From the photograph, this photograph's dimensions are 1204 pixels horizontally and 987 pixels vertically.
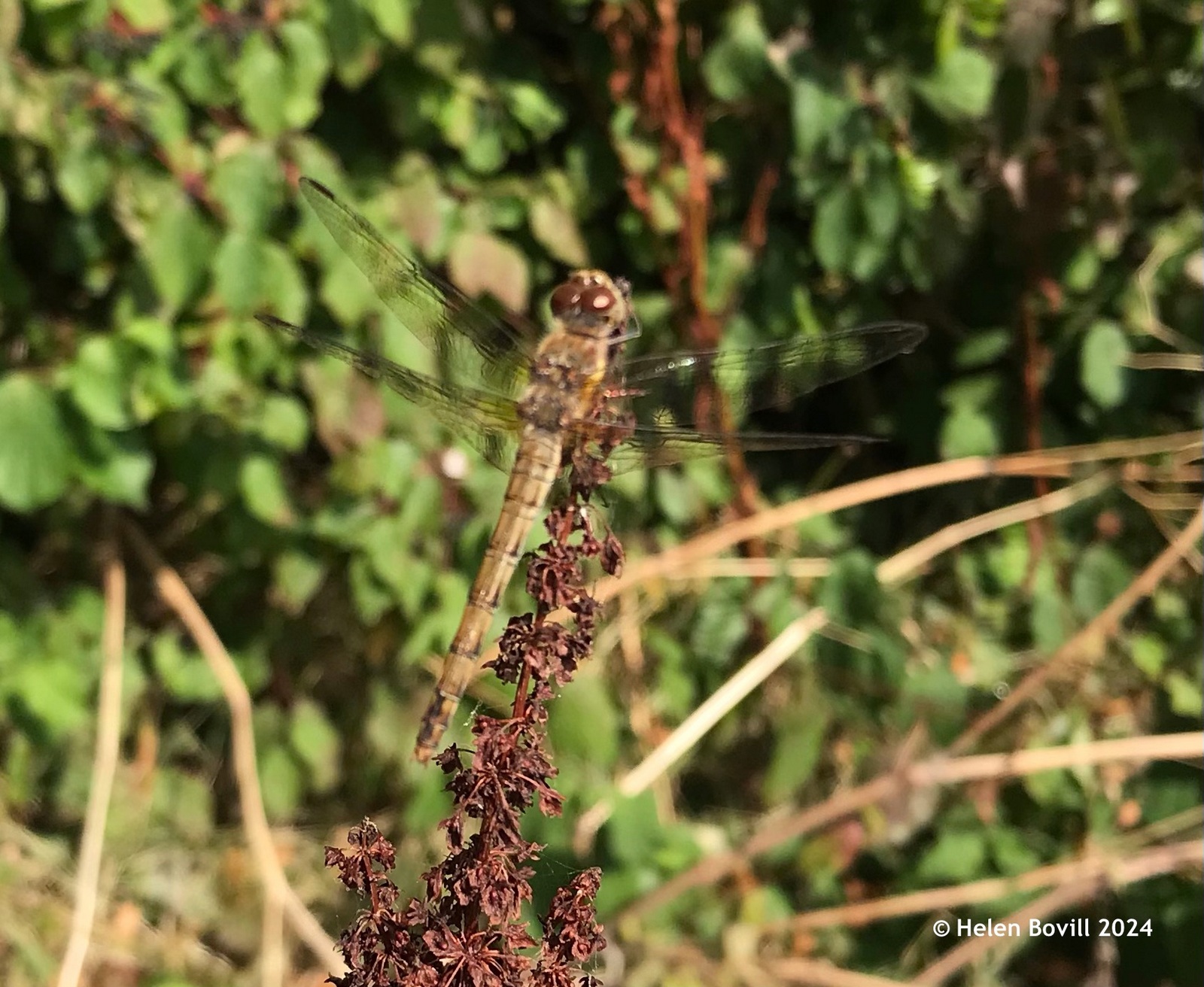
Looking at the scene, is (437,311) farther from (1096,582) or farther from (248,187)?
(1096,582)

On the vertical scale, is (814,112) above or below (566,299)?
above

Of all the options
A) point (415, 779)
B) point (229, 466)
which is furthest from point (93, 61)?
point (415, 779)

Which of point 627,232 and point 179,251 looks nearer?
point 179,251

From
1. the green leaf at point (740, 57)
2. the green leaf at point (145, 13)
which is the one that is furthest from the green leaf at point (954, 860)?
the green leaf at point (145, 13)

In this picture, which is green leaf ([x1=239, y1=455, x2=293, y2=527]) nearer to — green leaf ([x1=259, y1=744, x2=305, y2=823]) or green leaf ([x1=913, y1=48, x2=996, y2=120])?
green leaf ([x1=259, y1=744, x2=305, y2=823])

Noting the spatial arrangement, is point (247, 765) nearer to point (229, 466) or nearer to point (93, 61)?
point (229, 466)

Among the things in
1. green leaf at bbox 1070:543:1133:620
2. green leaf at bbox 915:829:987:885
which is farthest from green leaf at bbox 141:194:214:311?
green leaf at bbox 1070:543:1133:620

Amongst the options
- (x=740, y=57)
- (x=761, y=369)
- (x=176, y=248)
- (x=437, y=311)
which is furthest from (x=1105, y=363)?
(x=176, y=248)
